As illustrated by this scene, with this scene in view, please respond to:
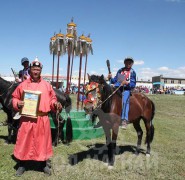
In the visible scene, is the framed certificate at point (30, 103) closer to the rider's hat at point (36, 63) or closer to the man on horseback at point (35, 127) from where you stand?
the man on horseback at point (35, 127)

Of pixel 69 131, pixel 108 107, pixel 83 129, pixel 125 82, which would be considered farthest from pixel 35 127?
pixel 83 129

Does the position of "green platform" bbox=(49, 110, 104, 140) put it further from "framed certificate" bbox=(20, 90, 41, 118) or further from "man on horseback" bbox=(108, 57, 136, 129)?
"framed certificate" bbox=(20, 90, 41, 118)

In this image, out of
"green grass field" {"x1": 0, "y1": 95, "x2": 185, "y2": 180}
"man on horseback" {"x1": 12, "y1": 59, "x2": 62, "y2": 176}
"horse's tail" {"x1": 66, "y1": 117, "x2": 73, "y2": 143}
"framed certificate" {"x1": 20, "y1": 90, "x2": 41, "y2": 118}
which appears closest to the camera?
"framed certificate" {"x1": 20, "y1": 90, "x2": 41, "y2": 118}

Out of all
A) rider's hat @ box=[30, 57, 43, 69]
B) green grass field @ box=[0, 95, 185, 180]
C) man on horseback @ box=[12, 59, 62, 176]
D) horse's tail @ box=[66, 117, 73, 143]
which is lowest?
green grass field @ box=[0, 95, 185, 180]

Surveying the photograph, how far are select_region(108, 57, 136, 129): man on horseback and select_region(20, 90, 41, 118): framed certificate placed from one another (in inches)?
100

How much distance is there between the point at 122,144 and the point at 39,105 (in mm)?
4679

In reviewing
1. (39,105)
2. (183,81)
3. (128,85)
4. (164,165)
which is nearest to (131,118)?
(128,85)

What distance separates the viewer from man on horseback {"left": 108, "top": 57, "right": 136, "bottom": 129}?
7391mm

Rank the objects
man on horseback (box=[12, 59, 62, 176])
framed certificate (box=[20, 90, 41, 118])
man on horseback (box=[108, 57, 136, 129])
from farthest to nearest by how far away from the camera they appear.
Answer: man on horseback (box=[108, 57, 136, 129]) < man on horseback (box=[12, 59, 62, 176]) < framed certificate (box=[20, 90, 41, 118])

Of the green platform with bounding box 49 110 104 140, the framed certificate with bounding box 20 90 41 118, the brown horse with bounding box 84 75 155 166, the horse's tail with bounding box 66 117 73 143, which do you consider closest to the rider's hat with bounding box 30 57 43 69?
the framed certificate with bounding box 20 90 41 118

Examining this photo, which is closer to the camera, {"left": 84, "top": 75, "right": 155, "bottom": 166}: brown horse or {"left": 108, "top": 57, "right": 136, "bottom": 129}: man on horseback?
{"left": 84, "top": 75, "right": 155, "bottom": 166}: brown horse

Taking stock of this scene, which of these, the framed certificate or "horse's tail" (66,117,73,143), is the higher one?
the framed certificate

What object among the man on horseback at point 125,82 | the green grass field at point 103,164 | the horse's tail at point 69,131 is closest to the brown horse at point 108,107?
the man on horseback at point 125,82

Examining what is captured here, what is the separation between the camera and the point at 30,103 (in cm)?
551
